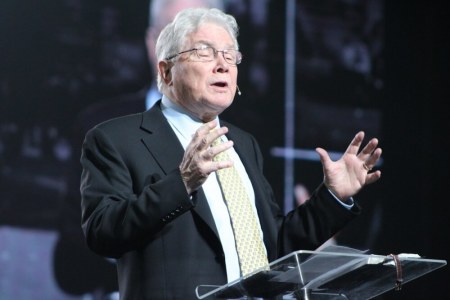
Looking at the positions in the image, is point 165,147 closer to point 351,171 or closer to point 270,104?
point 351,171

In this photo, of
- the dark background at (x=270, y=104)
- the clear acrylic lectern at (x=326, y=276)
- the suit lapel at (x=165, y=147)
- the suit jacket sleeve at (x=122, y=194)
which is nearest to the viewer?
the clear acrylic lectern at (x=326, y=276)

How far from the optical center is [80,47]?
13.0ft

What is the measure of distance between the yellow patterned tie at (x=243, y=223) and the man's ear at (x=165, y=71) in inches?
14.4

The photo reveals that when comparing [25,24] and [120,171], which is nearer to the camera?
[120,171]

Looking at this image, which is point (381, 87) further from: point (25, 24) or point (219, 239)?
point (219, 239)

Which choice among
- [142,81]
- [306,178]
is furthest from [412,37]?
[142,81]

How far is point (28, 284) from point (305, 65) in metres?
1.98

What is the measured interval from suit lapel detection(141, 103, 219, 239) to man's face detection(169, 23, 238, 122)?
106mm

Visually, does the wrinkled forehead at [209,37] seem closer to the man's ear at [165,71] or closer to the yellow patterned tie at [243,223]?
the man's ear at [165,71]

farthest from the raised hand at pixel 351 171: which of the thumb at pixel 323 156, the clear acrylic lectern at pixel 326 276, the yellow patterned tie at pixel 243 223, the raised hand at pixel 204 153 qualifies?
the raised hand at pixel 204 153

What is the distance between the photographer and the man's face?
8.49 ft

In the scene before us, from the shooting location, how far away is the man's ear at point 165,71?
272cm

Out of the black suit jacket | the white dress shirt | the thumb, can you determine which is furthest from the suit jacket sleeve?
the thumb

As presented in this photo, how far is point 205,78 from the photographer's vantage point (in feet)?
8.54
